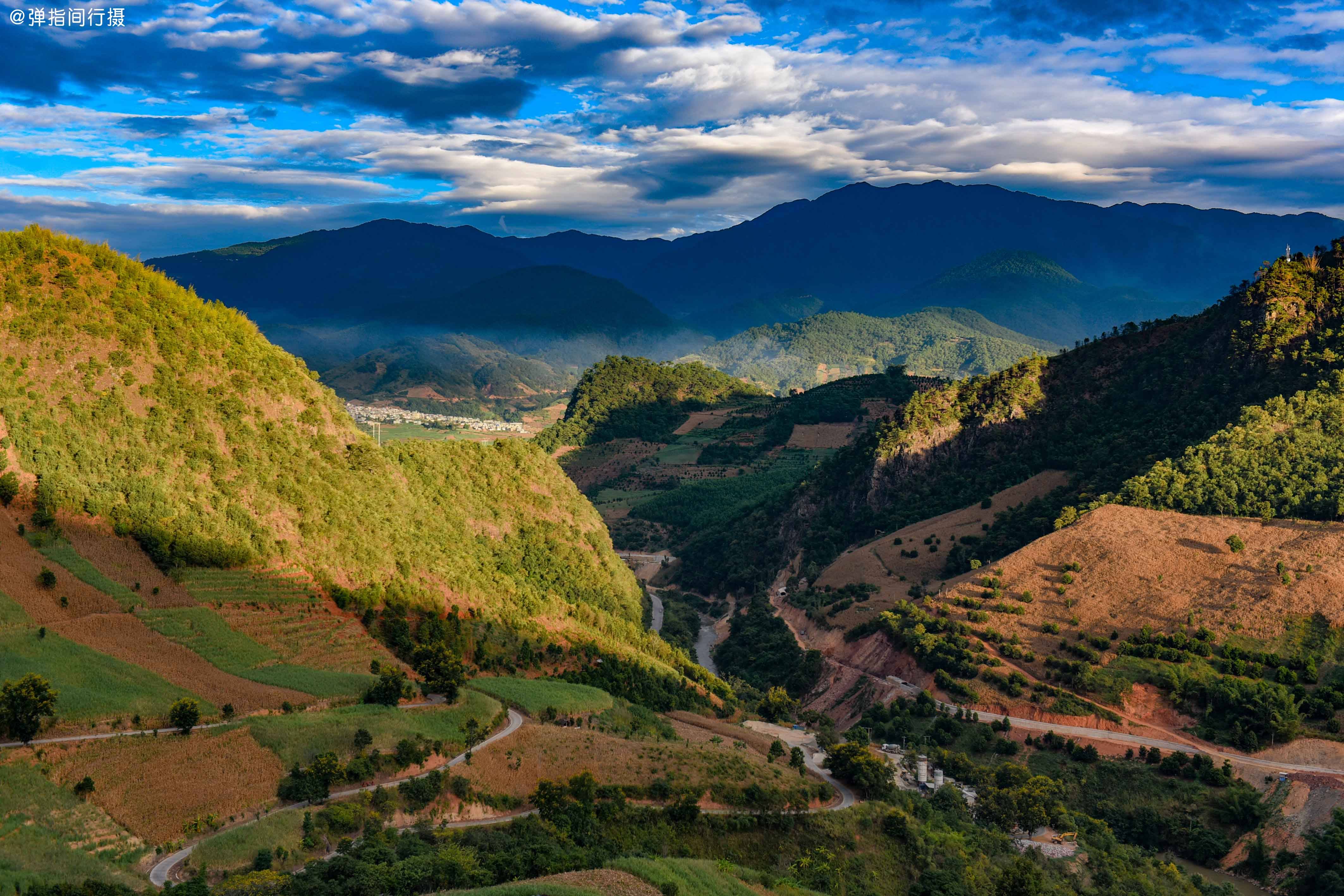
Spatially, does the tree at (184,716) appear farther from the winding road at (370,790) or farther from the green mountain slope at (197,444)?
the green mountain slope at (197,444)

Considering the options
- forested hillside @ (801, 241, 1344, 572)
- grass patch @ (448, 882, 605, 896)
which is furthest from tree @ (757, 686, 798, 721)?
grass patch @ (448, 882, 605, 896)

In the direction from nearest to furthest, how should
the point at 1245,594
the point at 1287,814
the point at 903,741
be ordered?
the point at 1287,814
the point at 903,741
the point at 1245,594

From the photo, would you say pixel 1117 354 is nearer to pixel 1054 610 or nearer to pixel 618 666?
pixel 1054 610

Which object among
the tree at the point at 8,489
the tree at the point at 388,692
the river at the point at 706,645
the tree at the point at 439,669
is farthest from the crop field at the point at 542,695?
the river at the point at 706,645

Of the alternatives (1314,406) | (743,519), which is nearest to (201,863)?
(1314,406)

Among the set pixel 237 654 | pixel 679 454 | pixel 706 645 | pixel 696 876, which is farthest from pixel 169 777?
pixel 679 454

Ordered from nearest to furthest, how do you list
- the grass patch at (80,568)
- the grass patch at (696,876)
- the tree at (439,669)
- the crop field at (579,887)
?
the crop field at (579,887), the grass patch at (696,876), the grass patch at (80,568), the tree at (439,669)
